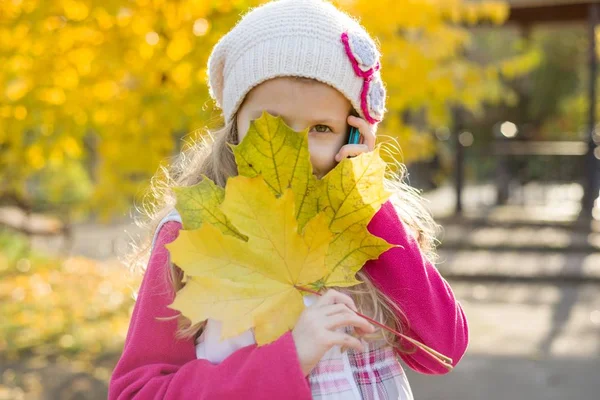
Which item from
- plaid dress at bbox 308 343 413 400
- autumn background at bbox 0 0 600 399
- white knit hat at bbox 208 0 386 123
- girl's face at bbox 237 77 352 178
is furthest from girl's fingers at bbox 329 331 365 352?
autumn background at bbox 0 0 600 399

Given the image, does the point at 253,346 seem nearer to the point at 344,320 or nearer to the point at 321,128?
the point at 344,320

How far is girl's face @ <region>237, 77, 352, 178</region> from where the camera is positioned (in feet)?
4.66

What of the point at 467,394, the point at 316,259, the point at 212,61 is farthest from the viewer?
the point at 467,394

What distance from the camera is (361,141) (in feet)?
5.17

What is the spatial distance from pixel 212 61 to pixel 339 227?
1.78 feet

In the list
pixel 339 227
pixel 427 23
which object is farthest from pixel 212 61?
pixel 427 23

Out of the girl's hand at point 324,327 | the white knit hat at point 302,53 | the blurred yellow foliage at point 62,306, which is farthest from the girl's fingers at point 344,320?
the blurred yellow foliage at point 62,306

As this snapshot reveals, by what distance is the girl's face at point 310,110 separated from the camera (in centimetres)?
142

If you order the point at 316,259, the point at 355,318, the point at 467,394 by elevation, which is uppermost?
the point at 316,259

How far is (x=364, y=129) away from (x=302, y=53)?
0.69 ft

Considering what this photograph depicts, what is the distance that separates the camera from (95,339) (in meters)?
5.40

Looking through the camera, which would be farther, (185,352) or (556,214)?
(556,214)

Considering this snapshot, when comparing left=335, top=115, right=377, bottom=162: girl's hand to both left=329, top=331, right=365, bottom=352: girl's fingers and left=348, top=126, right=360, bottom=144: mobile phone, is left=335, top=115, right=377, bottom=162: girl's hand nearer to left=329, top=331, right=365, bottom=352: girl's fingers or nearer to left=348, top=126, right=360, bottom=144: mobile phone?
left=348, top=126, right=360, bottom=144: mobile phone

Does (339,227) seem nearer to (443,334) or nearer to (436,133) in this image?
(443,334)
